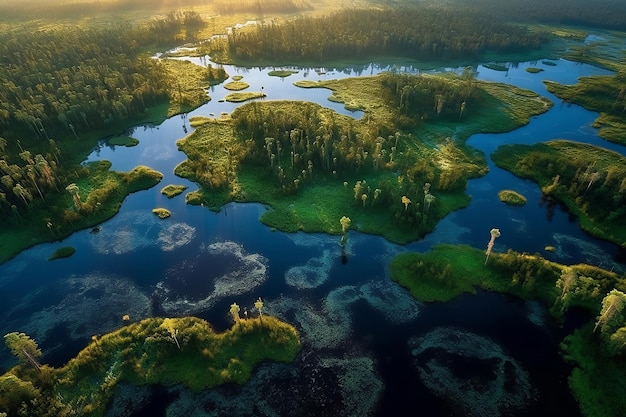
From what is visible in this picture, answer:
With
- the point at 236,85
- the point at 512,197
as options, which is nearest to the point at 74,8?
the point at 236,85

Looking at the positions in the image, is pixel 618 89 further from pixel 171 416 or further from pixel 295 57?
pixel 171 416

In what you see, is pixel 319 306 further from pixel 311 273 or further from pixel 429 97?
pixel 429 97

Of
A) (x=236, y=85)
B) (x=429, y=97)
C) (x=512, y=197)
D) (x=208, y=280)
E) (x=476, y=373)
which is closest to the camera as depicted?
(x=476, y=373)

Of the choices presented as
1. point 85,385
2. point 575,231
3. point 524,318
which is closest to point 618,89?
point 575,231

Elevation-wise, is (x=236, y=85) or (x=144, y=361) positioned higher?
(x=236, y=85)

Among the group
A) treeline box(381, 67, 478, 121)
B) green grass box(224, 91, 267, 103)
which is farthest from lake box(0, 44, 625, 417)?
green grass box(224, 91, 267, 103)
